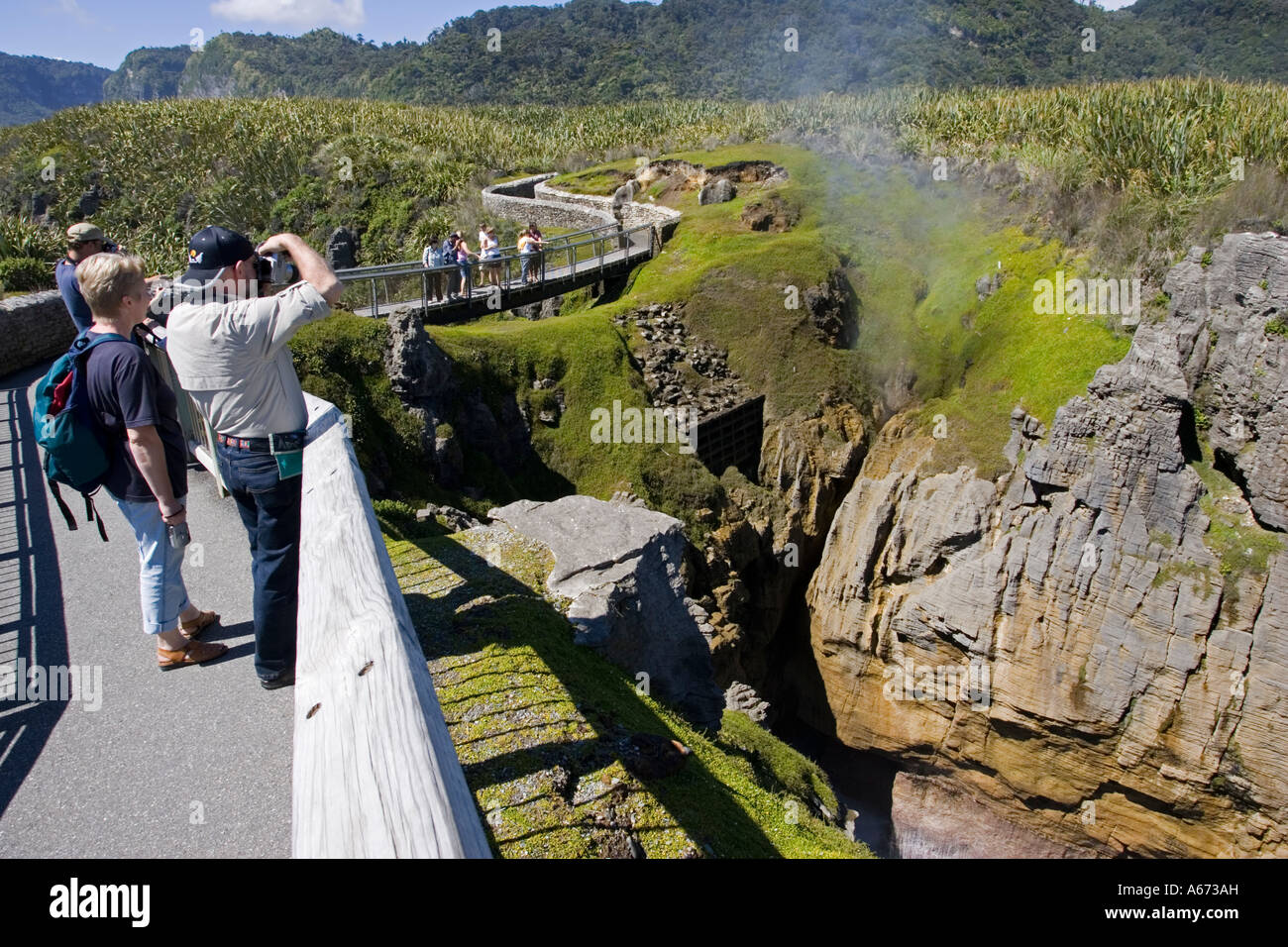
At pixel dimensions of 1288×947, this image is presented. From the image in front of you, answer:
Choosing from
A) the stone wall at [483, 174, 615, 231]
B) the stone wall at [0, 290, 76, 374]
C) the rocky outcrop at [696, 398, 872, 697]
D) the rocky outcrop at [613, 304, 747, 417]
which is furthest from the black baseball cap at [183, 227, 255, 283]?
the stone wall at [483, 174, 615, 231]

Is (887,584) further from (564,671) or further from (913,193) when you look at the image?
(913,193)

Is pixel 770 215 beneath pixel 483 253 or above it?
above

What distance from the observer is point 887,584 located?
17.9 m

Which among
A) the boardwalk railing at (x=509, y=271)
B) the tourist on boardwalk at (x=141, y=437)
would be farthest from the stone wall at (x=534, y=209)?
the tourist on boardwalk at (x=141, y=437)

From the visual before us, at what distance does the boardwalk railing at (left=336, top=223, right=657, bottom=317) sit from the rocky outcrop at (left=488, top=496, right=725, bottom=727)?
9084 millimetres

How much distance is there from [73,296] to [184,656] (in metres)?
4.54

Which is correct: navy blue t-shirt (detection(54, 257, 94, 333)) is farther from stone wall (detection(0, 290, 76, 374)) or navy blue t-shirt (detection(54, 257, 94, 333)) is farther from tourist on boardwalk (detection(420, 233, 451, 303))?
tourist on boardwalk (detection(420, 233, 451, 303))

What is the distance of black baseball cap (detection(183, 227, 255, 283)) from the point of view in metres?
4.38

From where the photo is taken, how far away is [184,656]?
5.29m

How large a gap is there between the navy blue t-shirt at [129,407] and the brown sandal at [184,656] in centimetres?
105

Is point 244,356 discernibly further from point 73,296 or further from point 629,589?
point 629,589

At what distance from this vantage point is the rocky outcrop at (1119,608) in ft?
44.8

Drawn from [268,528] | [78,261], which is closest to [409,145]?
[78,261]

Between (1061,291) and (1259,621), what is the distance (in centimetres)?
941
